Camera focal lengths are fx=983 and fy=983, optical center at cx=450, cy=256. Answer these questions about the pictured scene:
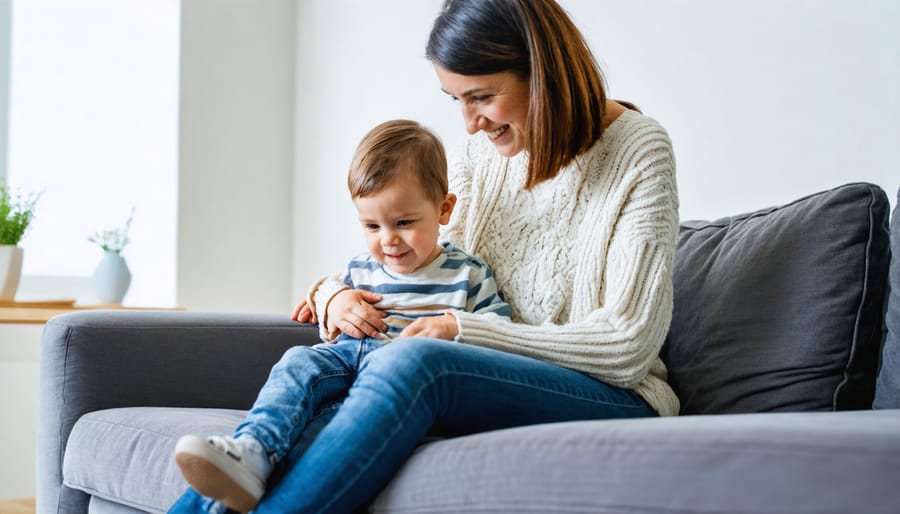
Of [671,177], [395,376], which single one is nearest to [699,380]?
[671,177]

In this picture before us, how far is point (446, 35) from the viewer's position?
153 cm

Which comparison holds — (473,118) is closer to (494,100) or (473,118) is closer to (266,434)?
(494,100)

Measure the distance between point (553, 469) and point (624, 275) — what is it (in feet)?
1.64

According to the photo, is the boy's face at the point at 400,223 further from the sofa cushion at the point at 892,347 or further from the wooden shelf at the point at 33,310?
the wooden shelf at the point at 33,310

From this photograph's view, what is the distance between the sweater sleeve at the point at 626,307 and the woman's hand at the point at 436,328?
0.01 m

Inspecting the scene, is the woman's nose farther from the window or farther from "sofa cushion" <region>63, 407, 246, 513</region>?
the window

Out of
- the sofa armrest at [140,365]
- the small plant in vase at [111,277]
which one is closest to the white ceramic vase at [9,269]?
the small plant in vase at [111,277]

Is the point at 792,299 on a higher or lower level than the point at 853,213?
lower

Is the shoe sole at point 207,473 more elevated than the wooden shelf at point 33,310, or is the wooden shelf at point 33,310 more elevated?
the shoe sole at point 207,473

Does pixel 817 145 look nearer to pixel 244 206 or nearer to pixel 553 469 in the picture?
pixel 553 469

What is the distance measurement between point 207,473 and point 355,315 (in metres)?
0.49

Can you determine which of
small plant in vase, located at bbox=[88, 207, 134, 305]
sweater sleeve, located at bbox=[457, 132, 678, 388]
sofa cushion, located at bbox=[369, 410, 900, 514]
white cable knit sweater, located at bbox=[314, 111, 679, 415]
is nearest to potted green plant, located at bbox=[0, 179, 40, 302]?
small plant in vase, located at bbox=[88, 207, 134, 305]

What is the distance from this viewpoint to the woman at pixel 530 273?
3.71 feet

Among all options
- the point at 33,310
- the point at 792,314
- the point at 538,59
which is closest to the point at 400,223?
the point at 538,59
